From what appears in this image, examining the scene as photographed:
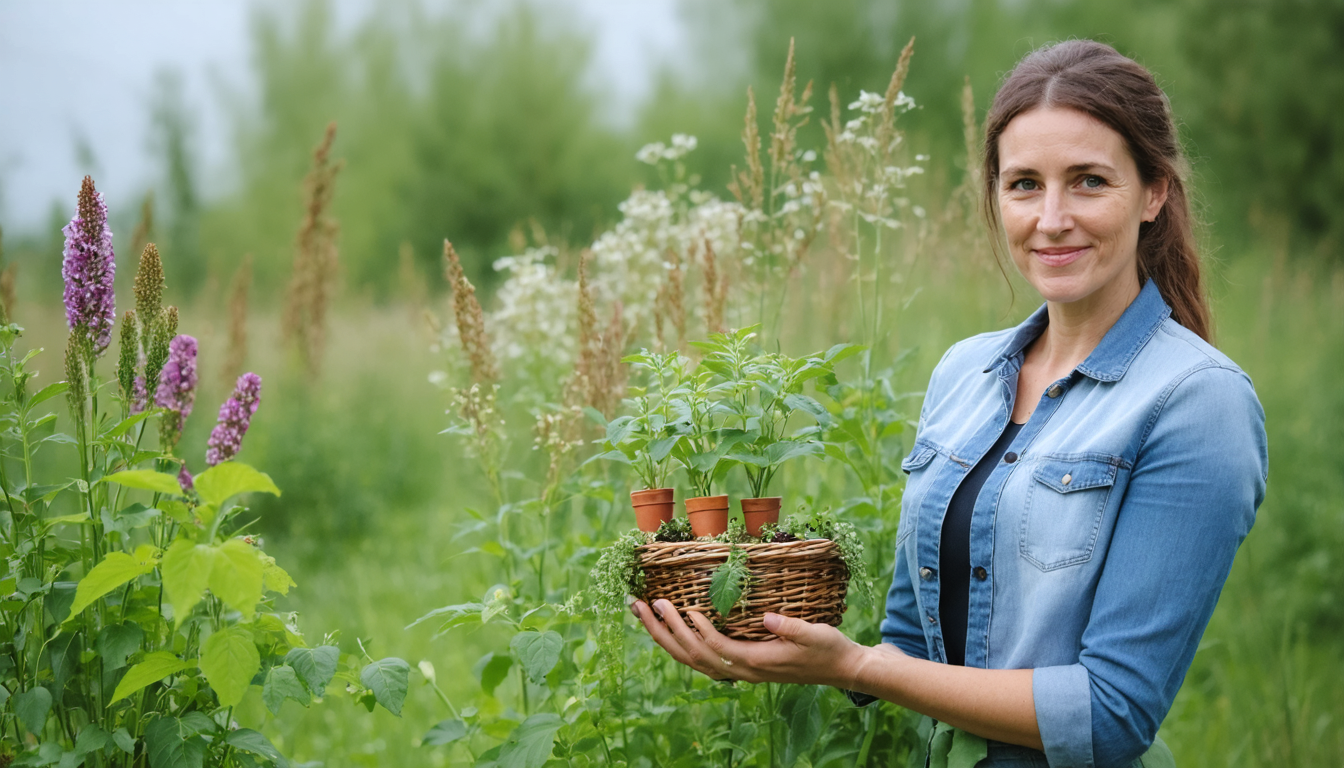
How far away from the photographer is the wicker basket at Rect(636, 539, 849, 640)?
1568mm

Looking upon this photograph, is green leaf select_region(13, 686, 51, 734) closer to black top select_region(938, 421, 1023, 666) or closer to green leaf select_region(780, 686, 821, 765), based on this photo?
green leaf select_region(780, 686, 821, 765)

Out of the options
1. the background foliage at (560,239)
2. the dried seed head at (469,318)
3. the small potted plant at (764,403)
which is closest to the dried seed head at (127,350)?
the background foliage at (560,239)

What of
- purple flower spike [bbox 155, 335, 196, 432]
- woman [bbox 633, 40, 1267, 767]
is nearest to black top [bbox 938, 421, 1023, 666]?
woman [bbox 633, 40, 1267, 767]

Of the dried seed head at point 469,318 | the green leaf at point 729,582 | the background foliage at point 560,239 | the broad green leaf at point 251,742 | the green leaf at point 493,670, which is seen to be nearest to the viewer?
the green leaf at point 729,582

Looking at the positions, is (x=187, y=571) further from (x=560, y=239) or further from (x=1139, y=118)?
(x=560, y=239)

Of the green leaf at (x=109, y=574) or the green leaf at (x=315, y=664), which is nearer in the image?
the green leaf at (x=109, y=574)

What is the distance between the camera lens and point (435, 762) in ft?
11.3

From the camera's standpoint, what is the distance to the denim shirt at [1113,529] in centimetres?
147

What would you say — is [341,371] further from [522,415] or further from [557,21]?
[557,21]

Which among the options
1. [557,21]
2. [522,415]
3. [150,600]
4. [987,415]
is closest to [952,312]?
[522,415]

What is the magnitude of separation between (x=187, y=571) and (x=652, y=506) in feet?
2.57

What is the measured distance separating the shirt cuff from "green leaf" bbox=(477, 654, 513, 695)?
3.81ft

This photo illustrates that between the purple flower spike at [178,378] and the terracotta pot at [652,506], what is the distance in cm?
95

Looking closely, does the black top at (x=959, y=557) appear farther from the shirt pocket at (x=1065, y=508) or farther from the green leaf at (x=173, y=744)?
the green leaf at (x=173, y=744)
